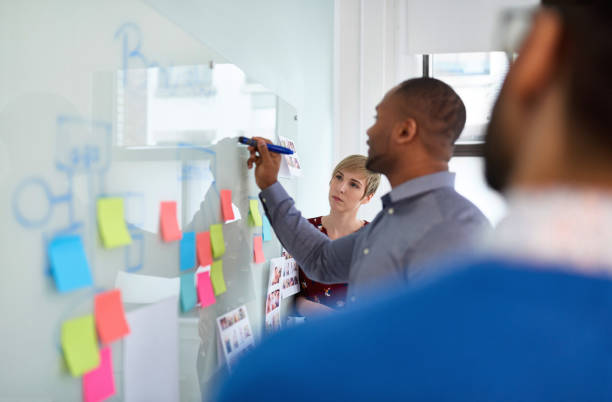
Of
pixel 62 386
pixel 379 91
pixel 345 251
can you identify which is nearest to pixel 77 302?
pixel 62 386

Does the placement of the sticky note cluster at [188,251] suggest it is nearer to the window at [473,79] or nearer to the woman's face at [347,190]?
the woman's face at [347,190]

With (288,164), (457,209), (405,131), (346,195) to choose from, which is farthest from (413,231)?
(346,195)

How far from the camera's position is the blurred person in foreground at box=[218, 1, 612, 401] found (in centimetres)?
23

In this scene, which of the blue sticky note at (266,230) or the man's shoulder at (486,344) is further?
the blue sticky note at (266,230)

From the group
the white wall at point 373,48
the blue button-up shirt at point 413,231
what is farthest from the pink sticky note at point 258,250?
the white wall at point 373,48

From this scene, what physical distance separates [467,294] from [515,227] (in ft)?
0.14

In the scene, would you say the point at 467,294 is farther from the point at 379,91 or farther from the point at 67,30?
the point at 379,91

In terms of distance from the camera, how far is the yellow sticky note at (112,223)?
0.78 metres

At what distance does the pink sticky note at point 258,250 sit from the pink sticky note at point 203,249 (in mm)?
313

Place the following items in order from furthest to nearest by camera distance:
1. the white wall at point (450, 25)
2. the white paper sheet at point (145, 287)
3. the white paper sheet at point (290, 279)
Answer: the white wall at point (450, 25) < the white paper sheet at point (290, 279) < the white paper sheet at point (145, 287)

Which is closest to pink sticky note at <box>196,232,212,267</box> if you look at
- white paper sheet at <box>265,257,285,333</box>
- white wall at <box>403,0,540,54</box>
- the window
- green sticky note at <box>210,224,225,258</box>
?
green sticky note at <box>210,224,225,258</box>

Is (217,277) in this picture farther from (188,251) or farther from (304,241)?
(304,241)

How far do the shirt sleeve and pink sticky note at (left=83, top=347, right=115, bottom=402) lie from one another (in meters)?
0.63

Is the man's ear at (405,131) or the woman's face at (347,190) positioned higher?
the man's ear at (405,131)
